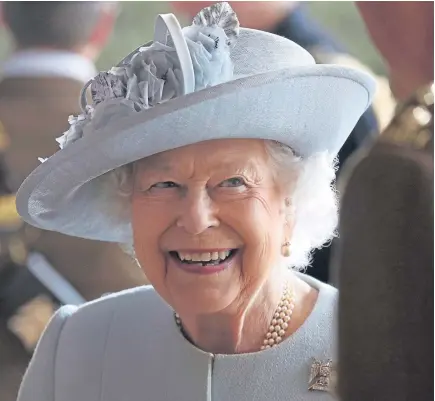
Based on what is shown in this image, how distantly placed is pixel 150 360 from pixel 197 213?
0.34 metres

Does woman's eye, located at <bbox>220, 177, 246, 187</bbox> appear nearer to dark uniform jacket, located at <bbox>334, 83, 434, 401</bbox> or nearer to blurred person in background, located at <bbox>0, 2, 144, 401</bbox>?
dark uniform jacket, located at <bbox>334, 83, 434, 401</bbox>

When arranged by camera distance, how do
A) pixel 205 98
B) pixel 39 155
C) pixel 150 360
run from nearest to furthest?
pixel 205 98
pixel 150 360
pixel 39 155

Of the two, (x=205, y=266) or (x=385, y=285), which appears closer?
(x=385, y=285)

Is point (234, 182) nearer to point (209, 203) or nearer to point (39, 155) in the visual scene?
point (209, 203)

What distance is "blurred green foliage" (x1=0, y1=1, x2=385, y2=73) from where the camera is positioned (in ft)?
5.44

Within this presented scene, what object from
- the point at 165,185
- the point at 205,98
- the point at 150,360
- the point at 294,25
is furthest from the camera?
the point at 294,25

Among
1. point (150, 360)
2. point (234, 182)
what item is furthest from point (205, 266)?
point (150, 360)

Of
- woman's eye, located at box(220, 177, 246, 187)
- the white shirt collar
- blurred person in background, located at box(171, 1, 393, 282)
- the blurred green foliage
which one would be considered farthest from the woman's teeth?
the white shirt collar

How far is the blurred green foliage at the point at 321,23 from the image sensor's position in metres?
1.66

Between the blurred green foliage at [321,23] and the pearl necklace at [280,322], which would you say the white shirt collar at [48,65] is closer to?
the blurred green foliage at [321,23]

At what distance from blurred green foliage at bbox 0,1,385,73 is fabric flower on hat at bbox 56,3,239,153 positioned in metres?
0.52

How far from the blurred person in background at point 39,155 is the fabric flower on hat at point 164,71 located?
2.33 ft

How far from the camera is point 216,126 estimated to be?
1.09 meters

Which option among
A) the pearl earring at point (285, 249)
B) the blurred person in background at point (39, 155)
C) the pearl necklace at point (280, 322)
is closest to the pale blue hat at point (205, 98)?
the pearl earring at point (285, 249)
